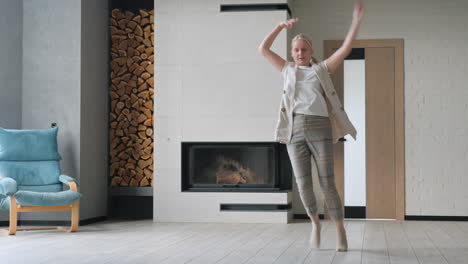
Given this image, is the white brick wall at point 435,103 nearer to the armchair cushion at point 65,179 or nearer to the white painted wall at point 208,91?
the white painted wall at point 208,91

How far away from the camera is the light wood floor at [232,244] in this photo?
3.94 meters

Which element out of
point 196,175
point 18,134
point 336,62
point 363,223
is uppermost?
point 336,62

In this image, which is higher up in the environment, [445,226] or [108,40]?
[108,40]

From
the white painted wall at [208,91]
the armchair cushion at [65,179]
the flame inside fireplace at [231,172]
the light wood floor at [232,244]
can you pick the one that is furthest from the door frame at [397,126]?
the armchair cushion at [65,179]

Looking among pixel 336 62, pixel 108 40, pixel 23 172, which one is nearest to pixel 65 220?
pixel 23 172

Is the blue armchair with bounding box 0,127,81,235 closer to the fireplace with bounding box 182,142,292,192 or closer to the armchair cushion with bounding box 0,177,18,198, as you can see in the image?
the armchair cushion with bounding box 0,177,18,198

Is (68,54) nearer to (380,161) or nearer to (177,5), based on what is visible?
(177,5)

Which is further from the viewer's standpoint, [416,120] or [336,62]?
[416,120]

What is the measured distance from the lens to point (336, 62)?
416 centimetres

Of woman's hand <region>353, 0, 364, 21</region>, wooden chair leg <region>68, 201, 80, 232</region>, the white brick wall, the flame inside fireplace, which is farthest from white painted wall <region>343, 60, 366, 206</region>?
woman's hand <region>353, 0, 364, 21</region>

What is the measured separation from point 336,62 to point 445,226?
9.17 feet

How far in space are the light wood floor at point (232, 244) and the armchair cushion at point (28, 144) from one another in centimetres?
75

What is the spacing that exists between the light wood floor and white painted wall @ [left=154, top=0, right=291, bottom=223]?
339 millimetres

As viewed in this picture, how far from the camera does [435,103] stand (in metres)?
6.95
